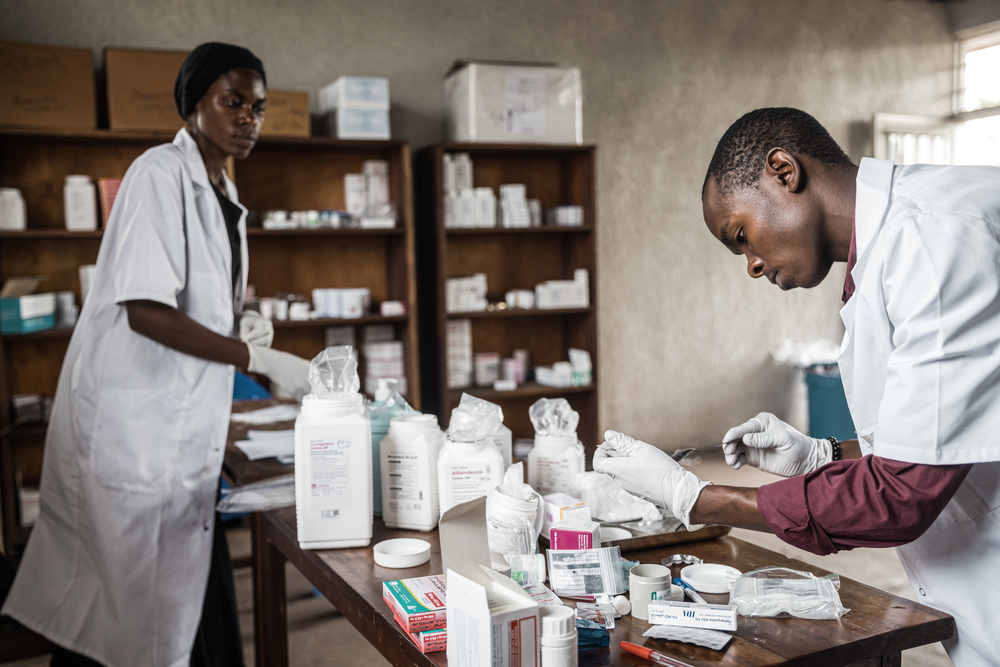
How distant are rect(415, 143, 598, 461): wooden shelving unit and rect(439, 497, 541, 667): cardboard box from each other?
335cm

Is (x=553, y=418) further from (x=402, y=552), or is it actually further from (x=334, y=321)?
(x=334, y=321)

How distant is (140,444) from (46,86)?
2.37 m

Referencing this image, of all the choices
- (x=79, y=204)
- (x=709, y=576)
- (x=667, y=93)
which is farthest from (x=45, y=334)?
(x=667, y=93)

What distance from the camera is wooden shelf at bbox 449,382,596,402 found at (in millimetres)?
4383

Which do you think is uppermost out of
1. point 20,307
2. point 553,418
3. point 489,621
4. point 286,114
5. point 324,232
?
point 286,114

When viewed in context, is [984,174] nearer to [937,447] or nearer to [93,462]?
[937,447]

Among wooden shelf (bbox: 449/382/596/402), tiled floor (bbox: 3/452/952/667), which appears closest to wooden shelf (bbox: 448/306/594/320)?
wooden shelf (bbox: 449/382/596/402)

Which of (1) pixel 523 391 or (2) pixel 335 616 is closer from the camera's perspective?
(2) pixel 335 616

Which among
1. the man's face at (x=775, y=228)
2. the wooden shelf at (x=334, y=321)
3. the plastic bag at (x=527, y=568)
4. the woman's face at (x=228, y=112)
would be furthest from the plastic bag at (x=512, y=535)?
the wooden shelf at (x=334, y=321)

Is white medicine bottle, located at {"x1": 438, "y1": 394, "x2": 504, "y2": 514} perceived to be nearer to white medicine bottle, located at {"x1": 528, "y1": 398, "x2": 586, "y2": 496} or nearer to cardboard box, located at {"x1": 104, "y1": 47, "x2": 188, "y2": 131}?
white medicine bottle, located at {"x1": 528, "y1": 398, "x2": 586, "y2": 496}

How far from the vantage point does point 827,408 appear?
17.2 feet

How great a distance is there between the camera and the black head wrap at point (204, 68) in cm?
214

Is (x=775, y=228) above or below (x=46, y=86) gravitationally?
below

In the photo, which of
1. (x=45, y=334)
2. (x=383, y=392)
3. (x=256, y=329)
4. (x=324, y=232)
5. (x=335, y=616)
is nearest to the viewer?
(x=383, y=392)
